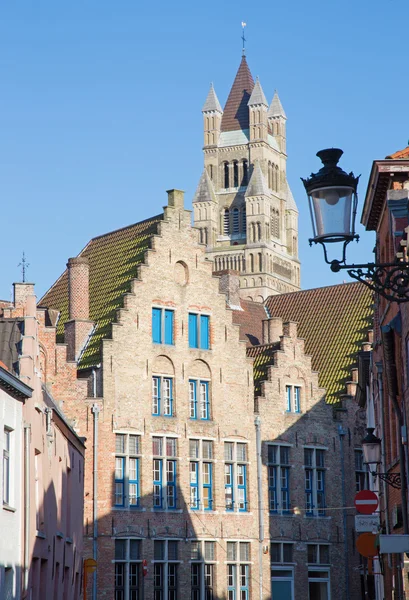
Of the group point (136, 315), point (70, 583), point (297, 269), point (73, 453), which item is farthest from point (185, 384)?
point (297, 269)

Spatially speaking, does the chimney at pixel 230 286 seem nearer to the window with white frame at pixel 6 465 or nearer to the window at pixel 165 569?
the window at pixel 165 569

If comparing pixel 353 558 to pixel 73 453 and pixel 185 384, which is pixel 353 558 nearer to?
pixel 185 384

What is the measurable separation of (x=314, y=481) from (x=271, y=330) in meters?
6.82

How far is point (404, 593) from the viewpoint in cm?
2283

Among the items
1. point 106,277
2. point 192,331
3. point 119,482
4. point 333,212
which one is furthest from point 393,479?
point 106,277

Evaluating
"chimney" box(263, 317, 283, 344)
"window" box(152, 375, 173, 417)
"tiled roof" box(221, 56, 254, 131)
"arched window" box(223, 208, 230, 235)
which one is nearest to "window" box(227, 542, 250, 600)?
"window" box(152, 375, 173, 417)

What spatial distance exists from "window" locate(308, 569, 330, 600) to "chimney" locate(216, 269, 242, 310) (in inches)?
520

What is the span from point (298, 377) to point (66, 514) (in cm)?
1524

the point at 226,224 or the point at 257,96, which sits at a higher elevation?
the point at 257,96

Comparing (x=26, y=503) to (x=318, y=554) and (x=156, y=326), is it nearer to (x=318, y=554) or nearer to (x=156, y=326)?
(x=156, y=326)

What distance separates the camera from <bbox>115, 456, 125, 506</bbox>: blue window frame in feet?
124

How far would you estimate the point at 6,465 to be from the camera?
70.3ft

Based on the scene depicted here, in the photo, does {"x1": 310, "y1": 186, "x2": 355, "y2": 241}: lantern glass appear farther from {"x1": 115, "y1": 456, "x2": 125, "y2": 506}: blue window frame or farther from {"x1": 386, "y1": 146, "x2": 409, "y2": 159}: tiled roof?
{"x1": 115, "y1": 456, "x2": 125, "y2": 506}: blue window frame

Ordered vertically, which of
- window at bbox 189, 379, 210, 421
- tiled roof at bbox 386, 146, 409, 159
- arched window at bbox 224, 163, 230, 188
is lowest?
window at bbox 189, 379, 210, 421
